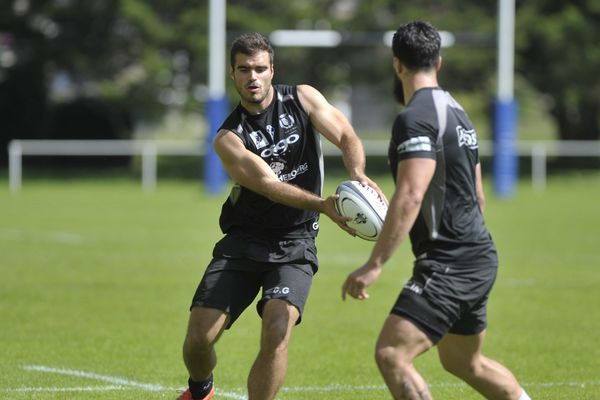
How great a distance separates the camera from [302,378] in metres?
8.36

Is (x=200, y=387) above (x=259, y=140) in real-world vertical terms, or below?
below

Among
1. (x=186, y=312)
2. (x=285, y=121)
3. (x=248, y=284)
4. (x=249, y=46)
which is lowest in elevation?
(x=186, y=312)

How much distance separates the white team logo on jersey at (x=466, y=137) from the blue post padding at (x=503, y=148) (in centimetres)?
2029

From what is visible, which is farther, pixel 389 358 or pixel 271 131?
pixel 271 131

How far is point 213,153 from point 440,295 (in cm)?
1995

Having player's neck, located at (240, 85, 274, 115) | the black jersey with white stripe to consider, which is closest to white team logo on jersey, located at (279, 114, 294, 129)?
player's neck, located at (240, 85, 274, 115)

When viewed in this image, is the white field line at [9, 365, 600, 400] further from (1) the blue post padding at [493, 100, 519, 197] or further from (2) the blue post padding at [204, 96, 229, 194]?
(1) the blue post padding at [493, 100, 519, 197]

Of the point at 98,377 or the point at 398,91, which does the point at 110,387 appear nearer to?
the point at 98,377

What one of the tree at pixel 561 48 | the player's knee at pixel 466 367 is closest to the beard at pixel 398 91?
the player's knee at pixel 466 367

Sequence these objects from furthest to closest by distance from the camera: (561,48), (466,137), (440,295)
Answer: (561,48), (466,137), (440,295)

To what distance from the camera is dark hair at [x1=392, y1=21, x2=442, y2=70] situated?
5.57m

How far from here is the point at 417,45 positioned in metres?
5.57

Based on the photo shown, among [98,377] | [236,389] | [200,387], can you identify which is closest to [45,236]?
[98,377]

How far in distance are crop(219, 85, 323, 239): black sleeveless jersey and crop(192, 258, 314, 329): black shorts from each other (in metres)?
0.20
